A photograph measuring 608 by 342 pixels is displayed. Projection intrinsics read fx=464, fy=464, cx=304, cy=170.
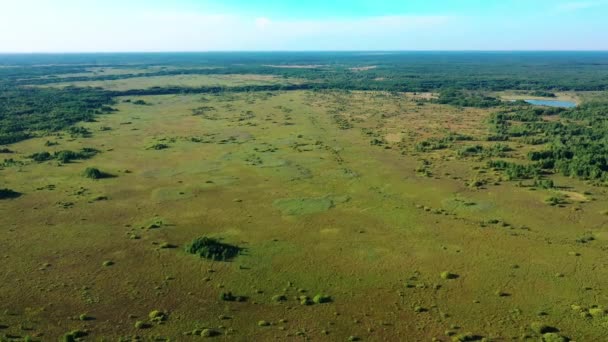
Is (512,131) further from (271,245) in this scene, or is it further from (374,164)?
(271,245)

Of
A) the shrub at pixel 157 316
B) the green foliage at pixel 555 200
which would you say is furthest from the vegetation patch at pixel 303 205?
the green foliage at pixel 555 200

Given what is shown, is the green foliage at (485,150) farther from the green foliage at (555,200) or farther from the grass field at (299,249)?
the green foliage at (555,200)

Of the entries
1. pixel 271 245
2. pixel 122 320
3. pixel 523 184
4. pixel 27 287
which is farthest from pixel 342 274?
pixel 523 184

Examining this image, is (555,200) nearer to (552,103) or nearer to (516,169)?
(516,169)

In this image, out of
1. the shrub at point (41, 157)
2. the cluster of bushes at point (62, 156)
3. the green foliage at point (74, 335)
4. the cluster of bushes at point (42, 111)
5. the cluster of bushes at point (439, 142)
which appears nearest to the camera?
the green foliage at point (74, 335)

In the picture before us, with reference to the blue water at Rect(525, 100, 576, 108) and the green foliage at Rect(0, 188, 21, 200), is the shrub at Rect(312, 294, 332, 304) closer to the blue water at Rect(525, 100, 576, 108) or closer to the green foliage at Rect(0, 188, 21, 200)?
the green foliage at Rect(0, 188, 21, 200)

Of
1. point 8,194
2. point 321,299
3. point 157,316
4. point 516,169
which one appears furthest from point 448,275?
point 8,194

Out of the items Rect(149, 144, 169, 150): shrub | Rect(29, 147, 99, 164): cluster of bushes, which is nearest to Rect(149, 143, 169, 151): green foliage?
Rect(149, 144, 169, 150): shrub
